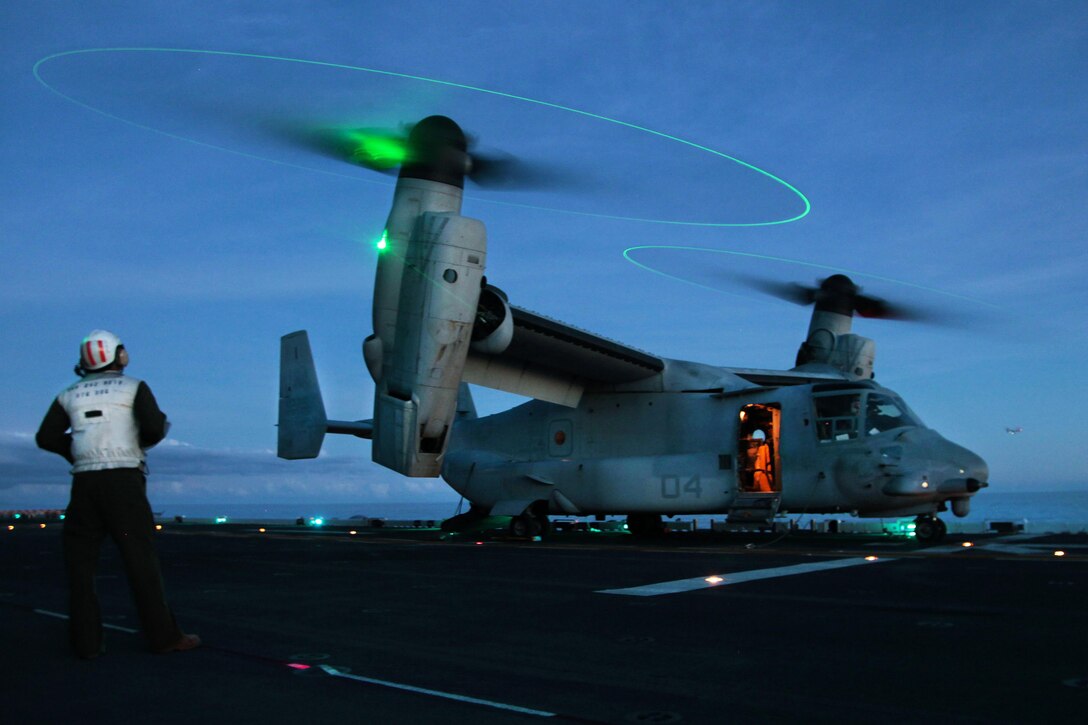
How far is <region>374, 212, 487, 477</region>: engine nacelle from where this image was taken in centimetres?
1698

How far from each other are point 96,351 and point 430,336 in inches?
460

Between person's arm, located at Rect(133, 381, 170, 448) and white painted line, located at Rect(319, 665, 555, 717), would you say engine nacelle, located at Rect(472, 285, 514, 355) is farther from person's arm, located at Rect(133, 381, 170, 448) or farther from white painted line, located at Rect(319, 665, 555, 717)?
white painted line, located at Rect(319, 665, 555, 717)

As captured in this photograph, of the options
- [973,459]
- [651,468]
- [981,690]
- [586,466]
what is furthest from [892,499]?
[981,690]

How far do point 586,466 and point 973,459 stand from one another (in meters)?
8.49

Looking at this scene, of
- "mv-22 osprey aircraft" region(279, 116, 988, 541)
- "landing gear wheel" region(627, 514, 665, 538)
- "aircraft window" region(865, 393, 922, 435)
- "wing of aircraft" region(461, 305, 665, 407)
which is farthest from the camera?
"landing gear wheel" region(627, 514, 665, 538)

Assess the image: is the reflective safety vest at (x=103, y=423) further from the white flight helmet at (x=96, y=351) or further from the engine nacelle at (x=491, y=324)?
the engine nacelle at (x=491, y=324)

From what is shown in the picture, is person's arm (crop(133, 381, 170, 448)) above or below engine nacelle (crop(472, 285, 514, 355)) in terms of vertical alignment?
below

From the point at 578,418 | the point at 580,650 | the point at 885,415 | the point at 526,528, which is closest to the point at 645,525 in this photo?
the point at 526,528

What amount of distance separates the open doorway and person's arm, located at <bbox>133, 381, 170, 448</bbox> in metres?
15.9

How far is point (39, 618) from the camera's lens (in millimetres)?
6789

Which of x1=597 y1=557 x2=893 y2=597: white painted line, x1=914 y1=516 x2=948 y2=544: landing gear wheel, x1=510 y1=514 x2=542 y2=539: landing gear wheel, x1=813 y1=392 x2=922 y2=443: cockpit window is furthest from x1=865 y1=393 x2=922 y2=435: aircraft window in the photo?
x1=510 y1=514 x2=542 y2=539: landing gear wheel

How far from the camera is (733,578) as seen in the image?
374 inches

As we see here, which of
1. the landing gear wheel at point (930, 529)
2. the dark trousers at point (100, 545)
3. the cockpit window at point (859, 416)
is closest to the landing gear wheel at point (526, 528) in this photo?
the cockpit window at point (859, 416)

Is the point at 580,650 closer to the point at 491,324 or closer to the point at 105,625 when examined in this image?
the point at 105,625
